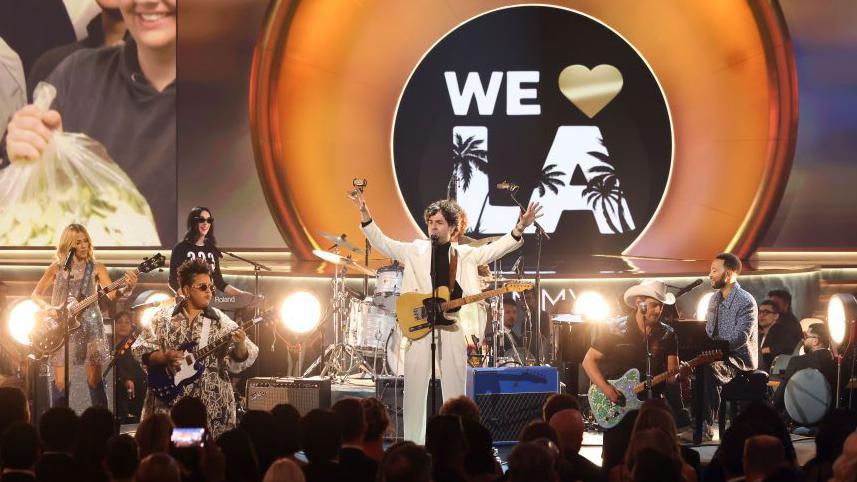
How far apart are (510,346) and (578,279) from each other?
3.93 feet

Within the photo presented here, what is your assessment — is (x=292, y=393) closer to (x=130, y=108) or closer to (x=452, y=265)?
(x=452, y=265)

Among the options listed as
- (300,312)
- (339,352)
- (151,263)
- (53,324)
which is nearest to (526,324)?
(339,352)

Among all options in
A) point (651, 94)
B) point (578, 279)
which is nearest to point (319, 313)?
point (578, 279)

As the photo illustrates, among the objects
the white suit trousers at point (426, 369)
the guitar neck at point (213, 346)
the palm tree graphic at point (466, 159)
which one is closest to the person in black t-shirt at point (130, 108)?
the palm tree graphic at point (466, 159)

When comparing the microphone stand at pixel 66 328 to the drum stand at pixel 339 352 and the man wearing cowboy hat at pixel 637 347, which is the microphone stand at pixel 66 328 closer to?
the drum stand at pixel 339 352

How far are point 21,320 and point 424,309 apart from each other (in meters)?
3.98

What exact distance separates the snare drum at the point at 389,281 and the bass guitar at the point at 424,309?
7.88 feet

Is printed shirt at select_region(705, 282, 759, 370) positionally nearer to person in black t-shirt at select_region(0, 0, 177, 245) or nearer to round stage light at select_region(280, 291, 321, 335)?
round stage light at select_region(280, 291, 321, 335)

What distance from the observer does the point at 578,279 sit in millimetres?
13719

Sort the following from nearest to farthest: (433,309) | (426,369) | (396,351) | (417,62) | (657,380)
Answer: (433,309)
(426,369)
(657,380)
(396,351)
(417,62)

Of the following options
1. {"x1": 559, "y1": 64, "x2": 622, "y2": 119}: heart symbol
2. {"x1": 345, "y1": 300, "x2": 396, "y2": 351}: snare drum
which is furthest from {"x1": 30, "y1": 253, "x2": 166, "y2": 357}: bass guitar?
{"x1": 559, "y1": 64, "x2": 622, "y2": 119}: heart symbol

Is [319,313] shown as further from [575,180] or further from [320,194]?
[575,180]

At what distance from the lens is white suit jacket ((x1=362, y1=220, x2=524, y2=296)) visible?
9.48 metres

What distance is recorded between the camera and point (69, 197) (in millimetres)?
15344
